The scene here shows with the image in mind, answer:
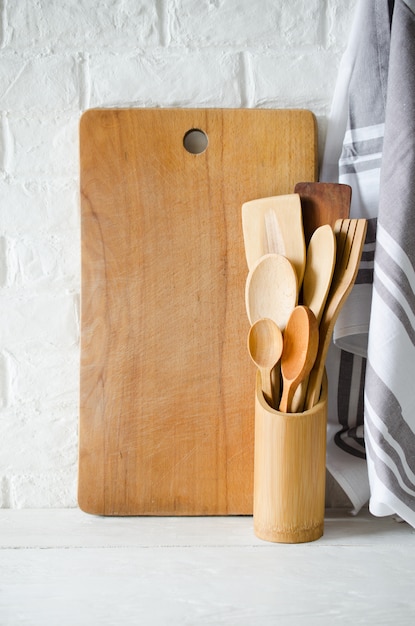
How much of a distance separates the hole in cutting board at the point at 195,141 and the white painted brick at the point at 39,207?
136 millimetres

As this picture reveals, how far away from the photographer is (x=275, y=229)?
723mm

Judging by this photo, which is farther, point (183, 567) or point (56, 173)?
point (56, 173)

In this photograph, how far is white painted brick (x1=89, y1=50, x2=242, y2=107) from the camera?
80cm

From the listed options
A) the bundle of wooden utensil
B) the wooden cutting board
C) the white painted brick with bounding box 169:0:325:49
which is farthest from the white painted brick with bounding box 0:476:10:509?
the white painted brick with bounding box 169:0:325:49

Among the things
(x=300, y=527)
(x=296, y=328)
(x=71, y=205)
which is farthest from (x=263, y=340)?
(x=71, y=205)

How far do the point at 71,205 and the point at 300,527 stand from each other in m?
0.44

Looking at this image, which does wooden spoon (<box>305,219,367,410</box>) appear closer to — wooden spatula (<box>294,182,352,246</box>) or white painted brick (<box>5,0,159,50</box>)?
wooden spatula (<box>294,182,352,246</box>)

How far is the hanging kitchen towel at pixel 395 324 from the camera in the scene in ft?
2.28

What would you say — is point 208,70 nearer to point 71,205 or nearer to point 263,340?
point 71,205

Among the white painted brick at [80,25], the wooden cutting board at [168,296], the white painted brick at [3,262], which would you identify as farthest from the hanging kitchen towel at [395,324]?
the white painted brick at [3,262]

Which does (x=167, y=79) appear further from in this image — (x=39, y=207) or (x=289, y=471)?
(x=289, y=471)

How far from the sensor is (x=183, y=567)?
2.08ft

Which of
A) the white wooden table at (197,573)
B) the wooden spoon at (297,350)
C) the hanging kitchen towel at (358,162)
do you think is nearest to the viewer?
the white wooden table at (197,573)

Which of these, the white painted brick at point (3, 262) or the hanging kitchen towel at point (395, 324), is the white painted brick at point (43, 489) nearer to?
the white painted brick at point (3, 262)
